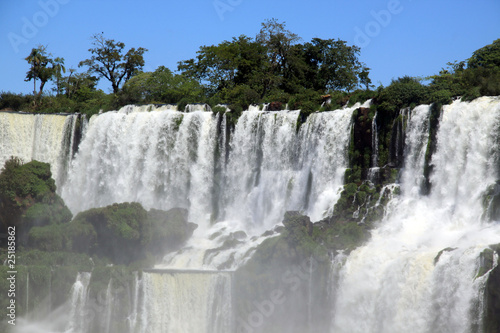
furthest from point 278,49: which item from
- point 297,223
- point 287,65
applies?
point 297,223

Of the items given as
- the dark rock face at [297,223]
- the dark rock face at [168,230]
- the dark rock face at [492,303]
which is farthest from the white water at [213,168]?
the dark rock face at [492,303]

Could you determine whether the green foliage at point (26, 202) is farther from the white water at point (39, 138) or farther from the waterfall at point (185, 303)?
the white water at point (39, 138)

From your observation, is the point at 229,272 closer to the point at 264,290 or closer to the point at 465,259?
the point at 264,290

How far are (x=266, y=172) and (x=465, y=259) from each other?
14.8 metres

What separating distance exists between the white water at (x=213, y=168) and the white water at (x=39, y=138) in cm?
157

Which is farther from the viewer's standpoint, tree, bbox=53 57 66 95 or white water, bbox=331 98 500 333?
tree, bbox=53 57 66 95

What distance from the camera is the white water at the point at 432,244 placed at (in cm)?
2300

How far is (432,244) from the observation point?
86.8 ft

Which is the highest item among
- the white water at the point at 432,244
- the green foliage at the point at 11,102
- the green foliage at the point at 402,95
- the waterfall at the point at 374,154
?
the green foliage at the point at 11,102

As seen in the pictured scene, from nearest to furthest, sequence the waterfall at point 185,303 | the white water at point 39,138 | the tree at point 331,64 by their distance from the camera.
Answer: the waterfall at point 185,303 → the white water at point 39,138 → the tree at point 331,64

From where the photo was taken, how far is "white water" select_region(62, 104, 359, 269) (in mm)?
33562

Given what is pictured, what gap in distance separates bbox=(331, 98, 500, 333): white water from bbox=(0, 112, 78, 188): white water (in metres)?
22.7

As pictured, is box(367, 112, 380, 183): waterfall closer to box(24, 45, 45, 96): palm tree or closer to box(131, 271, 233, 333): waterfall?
box(131, 271, 233, 333): waterfall

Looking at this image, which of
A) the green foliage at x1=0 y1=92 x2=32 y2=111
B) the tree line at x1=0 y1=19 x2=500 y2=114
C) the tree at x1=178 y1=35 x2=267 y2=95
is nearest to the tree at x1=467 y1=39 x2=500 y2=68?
the tree line at x1=0 y1=19 x2=500 y2=114
